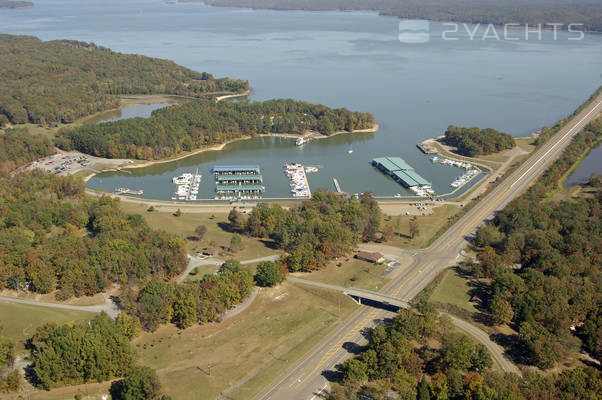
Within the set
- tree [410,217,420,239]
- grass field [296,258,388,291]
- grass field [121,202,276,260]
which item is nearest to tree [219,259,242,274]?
grass field [121,202,276,260]

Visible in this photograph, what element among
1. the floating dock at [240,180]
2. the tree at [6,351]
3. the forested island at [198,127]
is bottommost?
the tree at [6,351]

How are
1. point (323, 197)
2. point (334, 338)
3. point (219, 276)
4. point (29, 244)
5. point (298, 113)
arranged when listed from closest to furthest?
point (334, 338) → point (219, 276) → point (29, 244) → point (323, 197) → point (298, 113)

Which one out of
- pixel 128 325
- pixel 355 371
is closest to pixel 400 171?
pixel 355 371

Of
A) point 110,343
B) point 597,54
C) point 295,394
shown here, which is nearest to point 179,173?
point 110,343

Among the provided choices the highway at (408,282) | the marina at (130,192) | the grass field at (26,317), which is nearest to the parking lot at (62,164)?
the marina at (130,192)

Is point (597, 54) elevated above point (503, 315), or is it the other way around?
point (597, 54)

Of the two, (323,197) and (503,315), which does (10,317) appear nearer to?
(323,197)

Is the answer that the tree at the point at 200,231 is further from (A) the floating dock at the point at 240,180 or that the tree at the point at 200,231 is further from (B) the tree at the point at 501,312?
(B) the tree at the point at 501,312

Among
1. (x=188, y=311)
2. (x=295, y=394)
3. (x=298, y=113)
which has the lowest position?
(x=295, y=394)
